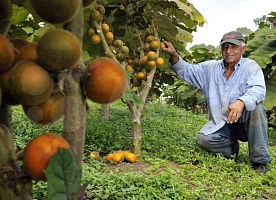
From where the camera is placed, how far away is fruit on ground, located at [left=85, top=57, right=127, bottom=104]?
899 millimetres

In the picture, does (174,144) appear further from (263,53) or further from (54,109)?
(54,109)

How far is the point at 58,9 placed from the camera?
2.79 ft

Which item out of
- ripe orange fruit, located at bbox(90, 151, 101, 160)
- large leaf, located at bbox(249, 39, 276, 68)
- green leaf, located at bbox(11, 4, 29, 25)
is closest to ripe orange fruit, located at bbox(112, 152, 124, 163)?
ripe orange fruit, located at bbox(90, 151, 101, 160)

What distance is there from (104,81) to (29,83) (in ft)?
0.52

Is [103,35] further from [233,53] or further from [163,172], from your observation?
[233,53]

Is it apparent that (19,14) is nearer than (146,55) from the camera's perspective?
Yes

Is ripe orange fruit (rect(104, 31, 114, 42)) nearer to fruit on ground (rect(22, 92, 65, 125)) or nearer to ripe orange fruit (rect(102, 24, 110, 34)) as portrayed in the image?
ripe orange fruit (rect(102, 24, 110, 34))

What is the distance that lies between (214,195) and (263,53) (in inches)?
167

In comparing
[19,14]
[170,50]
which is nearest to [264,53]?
[170,50]

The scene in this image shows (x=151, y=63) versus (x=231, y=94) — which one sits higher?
(x=151, y=63)

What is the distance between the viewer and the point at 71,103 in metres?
0.90

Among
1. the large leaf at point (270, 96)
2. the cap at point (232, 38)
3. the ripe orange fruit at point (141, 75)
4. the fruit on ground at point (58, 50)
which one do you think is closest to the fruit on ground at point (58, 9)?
the fruit on ground at point (58, 50)

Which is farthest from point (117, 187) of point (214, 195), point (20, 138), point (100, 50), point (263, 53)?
point (263, 53)

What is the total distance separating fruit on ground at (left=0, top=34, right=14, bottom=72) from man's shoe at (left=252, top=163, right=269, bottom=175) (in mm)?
3516
